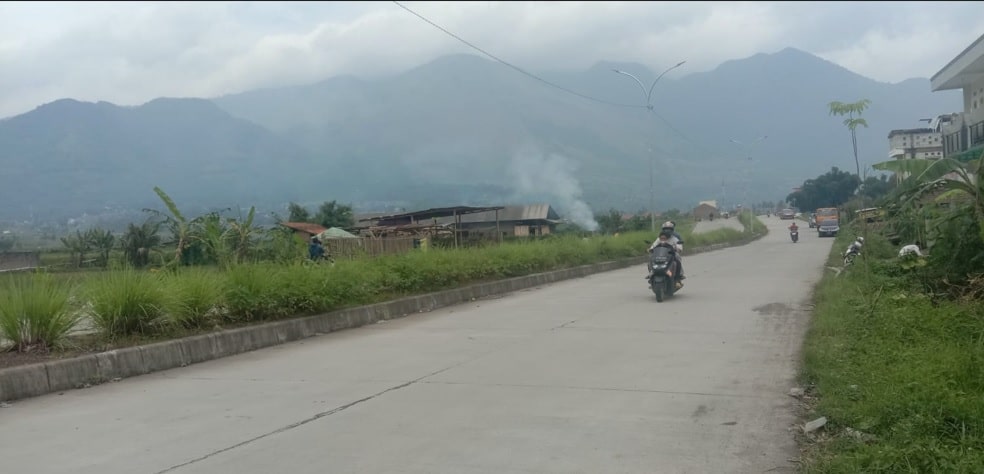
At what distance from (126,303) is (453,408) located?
189 inches

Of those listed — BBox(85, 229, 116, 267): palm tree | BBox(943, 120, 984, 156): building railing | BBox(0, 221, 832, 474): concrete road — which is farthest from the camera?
BBox(943, 120, 984, 156): building railing

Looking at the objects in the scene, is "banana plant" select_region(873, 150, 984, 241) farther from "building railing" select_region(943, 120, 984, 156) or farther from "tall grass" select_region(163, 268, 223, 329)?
"building railing" select_region(943, 120, 984, 156)

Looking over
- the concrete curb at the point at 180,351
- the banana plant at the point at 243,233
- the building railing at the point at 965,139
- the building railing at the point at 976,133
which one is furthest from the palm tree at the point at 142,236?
the building railing at the point at 976,133

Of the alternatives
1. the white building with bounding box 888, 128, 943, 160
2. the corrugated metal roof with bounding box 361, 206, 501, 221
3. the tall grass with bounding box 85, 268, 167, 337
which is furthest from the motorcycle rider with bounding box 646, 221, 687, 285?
the white building with bounding box 888, 128, 943, 160

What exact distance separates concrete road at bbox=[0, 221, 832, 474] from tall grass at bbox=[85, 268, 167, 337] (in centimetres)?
94

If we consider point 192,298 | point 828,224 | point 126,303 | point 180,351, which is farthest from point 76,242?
point 828,224

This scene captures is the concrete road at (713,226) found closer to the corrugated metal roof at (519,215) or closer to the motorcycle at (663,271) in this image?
the corrugated metal roof at (519,215)

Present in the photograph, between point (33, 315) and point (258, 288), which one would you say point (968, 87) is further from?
point (33, 315)

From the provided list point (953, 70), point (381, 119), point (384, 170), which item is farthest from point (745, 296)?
point (381, 119)

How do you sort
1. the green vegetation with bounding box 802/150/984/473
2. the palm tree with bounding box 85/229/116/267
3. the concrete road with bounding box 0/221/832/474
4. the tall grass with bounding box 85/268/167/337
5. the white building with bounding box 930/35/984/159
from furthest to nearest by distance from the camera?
the palm tree with bounding box 85/229/116/267, the white building with bounding box 930/35/984/159, the tall grass with bounding box 85/268/167/337, the concrete road with bounding box 0/221/832/474, the green vegetation with bounding box 802/150/984/473

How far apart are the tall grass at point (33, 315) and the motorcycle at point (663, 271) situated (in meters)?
10.0

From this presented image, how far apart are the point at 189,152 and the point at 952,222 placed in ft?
191

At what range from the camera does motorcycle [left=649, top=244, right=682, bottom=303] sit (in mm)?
14992

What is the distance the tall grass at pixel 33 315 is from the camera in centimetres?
814
